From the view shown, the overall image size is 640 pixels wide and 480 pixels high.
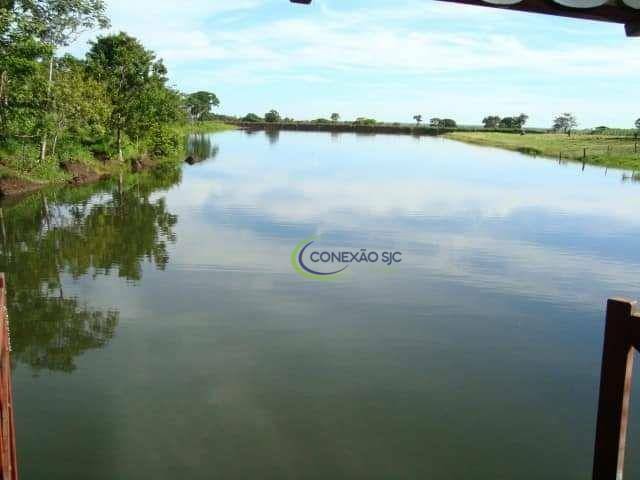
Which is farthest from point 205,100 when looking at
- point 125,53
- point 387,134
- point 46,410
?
point 46,410

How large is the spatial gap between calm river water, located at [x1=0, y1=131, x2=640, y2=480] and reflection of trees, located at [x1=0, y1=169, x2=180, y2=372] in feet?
0.32

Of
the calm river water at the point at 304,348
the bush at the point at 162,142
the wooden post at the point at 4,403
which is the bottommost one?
the calm river water at the point at 304,348

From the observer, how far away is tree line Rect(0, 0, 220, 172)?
95.7ft

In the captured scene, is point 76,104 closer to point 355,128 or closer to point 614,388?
point 614,388

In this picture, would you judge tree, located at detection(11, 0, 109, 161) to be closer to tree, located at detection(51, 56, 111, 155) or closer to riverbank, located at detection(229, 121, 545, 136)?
tree, located at detection(51, 56, 111, 155)

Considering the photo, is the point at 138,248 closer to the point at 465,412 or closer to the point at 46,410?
the point at 46,410

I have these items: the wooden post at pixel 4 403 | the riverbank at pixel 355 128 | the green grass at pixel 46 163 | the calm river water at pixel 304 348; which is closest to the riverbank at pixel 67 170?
the green grass at pixel 46 163

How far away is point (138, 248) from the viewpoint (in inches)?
813

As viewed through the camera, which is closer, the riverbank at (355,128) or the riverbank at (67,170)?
the riverbank at (67,170)

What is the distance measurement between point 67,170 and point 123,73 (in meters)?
13.9

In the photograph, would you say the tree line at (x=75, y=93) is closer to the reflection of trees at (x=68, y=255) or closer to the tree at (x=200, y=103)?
the reflection of trees at (x=68, y=255)

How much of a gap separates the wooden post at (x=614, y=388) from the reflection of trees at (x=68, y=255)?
8.97 metres

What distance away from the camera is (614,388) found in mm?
5840

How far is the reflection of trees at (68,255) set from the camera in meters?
12.0
